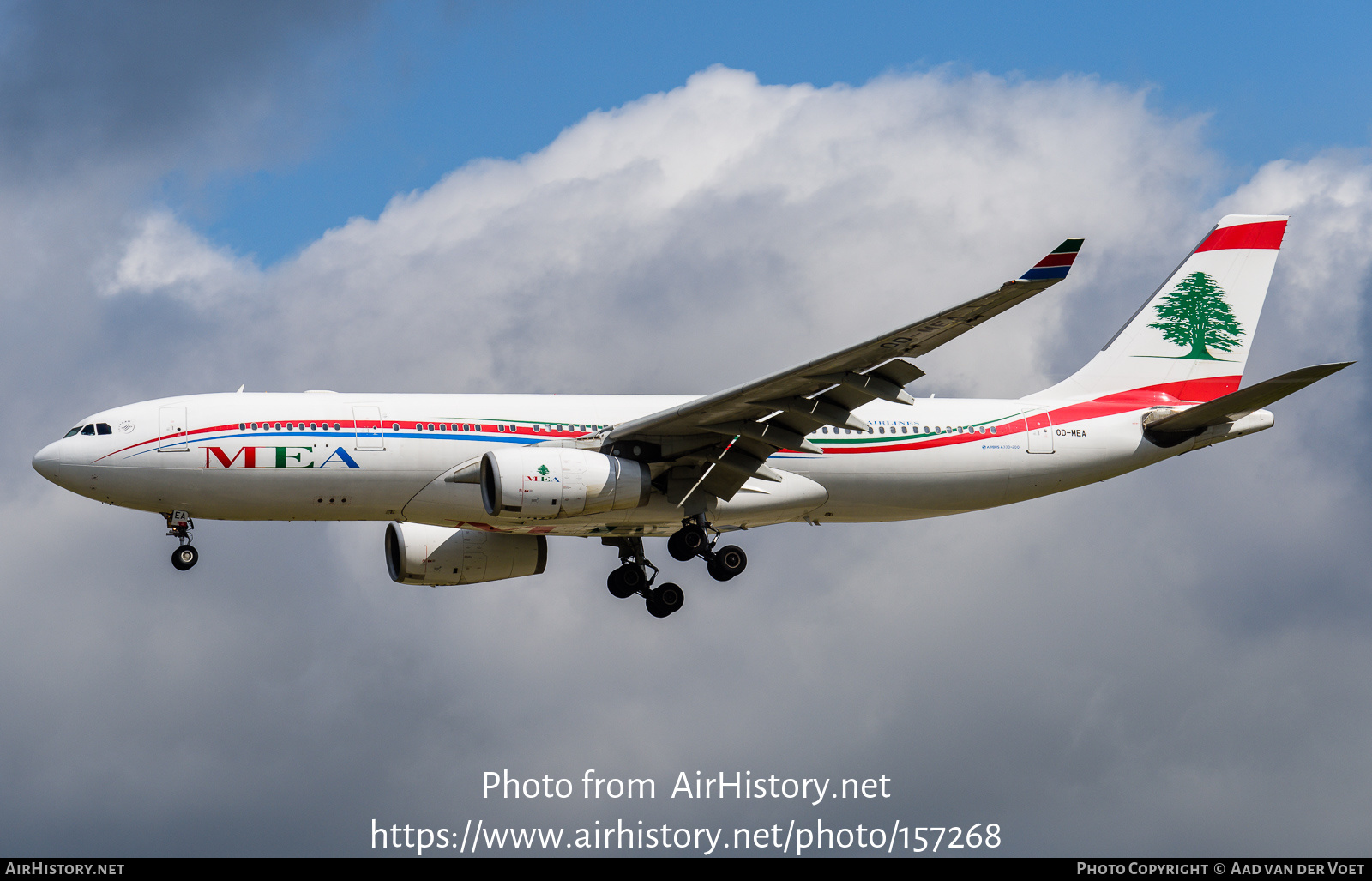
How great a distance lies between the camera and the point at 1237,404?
37219 mm

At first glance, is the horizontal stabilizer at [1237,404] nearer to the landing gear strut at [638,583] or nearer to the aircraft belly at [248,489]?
the landing gear strut at [638,583]

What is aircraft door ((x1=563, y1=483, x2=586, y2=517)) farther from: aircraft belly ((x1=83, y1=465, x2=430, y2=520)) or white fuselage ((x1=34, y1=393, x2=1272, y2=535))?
aircraft belly ((x1=83, y1=465, x2=430, y2=520))

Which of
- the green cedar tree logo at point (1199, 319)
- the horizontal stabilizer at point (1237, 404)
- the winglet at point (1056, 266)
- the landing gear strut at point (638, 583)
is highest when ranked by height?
the green cedar tree logo at point (1199, 319)

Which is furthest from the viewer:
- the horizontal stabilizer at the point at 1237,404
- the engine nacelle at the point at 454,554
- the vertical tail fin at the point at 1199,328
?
the vertical tail fin at the point at 1199,328

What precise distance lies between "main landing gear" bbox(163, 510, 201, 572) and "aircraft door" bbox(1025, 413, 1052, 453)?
20.4m

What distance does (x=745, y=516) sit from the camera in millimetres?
37375

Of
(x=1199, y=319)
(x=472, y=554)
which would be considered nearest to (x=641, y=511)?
(x=472, y=554)

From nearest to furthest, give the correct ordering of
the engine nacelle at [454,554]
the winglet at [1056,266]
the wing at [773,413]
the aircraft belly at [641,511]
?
the winglet at [1056,266] < the wing at [773,413] < the aircraft belly at [641,511] < the engine nacelle at [454,554]

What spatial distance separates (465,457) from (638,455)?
13.0 ft

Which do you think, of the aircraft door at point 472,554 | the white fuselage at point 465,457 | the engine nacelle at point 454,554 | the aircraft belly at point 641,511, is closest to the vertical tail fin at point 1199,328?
the white fuselage at point 465,457

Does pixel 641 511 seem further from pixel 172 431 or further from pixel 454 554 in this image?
pixel 172 431

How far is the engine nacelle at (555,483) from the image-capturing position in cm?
3309

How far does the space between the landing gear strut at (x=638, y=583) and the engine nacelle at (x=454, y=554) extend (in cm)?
238

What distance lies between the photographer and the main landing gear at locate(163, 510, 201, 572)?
3503 centimetres
